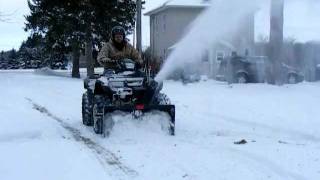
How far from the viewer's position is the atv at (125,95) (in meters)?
11.3

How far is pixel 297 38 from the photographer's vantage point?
32062 millimetres

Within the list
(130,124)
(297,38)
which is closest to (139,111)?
(130,124)

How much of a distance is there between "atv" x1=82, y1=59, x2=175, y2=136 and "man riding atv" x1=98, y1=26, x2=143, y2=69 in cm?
19

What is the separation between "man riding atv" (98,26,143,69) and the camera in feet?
40.7

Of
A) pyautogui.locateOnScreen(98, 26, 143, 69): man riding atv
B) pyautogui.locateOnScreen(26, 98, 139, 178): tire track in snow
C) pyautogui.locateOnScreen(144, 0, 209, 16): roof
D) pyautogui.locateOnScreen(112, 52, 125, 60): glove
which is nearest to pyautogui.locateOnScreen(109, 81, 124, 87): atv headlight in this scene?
pyautogui.locateOnScreen(98, 26, 143, 69): man riding atv

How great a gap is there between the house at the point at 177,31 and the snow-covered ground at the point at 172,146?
24.1m

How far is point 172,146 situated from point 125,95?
1.91 metres

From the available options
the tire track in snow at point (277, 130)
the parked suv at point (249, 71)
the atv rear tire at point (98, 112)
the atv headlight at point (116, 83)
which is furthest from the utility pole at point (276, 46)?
the atv rear tire at point (98, 112)

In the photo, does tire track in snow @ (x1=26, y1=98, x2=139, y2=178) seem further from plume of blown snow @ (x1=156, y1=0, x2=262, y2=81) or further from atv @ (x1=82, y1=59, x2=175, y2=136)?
plume of blown snow @ (x1=156, y1=0, x2=262, y2=81)

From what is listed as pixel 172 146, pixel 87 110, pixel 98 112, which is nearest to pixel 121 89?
pixel 98 112

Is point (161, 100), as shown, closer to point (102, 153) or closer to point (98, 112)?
point (98, 112)

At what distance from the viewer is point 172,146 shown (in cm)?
1016

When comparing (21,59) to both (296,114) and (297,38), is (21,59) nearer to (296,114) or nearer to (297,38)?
(297,38)

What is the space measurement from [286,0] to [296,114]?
6.44 metres
